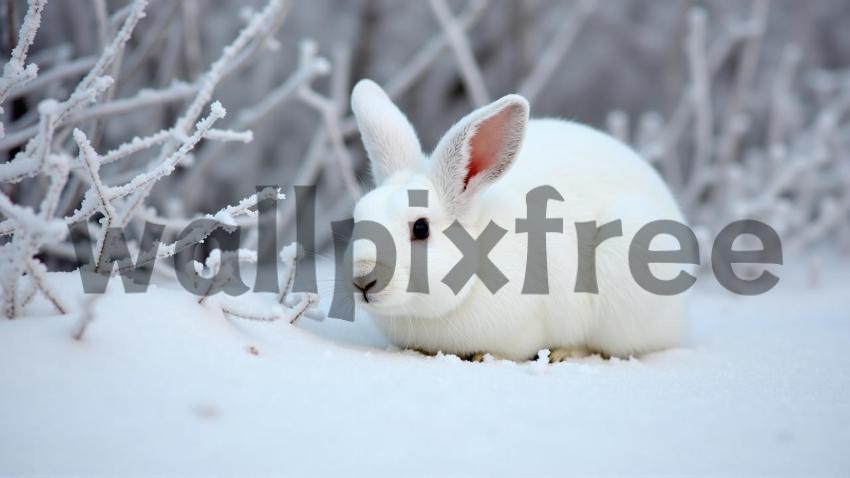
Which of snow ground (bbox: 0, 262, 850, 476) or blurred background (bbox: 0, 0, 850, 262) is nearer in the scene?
snow ground (bbox: 0, 262, 850, 476)

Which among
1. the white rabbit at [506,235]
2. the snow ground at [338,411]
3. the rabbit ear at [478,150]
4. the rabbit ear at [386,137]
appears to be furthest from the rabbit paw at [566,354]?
the rabbit ear at [386,137]

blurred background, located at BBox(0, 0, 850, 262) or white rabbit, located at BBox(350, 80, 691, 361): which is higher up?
blurred background, located at BBox(0, 0, 850, 262)

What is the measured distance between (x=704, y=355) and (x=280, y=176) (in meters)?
3.80

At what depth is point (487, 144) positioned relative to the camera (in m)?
2.24

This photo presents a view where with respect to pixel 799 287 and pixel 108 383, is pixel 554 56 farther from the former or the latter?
pixel 108 383

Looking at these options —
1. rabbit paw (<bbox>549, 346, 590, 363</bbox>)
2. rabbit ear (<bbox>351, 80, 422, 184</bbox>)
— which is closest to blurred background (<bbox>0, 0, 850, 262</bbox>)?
rabbit ear (<bbox>351, 80, 422, 184</bbox>)

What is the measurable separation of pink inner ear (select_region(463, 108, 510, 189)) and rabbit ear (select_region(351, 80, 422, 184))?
20 cm

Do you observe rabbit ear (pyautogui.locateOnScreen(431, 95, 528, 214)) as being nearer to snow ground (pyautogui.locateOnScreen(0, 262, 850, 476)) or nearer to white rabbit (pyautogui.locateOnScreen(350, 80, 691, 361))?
white rabbit (pyautogui.locateOnScreen(350, 80, 691, 361))

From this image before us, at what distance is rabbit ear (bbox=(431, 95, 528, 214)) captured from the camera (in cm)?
215

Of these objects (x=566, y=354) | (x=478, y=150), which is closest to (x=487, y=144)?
(x=478, y=150)

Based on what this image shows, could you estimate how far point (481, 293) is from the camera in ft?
7.49

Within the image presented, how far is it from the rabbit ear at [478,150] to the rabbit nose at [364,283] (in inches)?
13.0

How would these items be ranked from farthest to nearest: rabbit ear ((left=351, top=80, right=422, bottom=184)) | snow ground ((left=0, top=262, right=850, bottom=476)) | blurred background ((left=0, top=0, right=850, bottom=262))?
blurred background ((left=0, top=0, right=850, bottom=262)) < rabbit ear ((left=351, top=80, right=422, bottom=184)) < snow ground ((left=0, top=262, right=850, bottom=476))

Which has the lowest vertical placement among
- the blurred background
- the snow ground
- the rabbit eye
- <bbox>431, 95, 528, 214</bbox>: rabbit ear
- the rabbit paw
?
the snow ground
